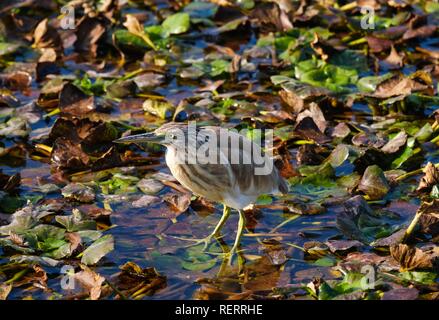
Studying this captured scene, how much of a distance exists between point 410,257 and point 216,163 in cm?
124

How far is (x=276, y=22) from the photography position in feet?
26.6

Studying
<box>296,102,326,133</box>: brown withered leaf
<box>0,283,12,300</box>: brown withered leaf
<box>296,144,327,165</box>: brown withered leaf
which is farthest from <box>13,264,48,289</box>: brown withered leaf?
<box>296,102,326,133</box>: brown withered leaf

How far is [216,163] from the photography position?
522cm

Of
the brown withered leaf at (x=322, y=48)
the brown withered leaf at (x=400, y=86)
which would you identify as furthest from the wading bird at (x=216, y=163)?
the brown withered leaf at (x=322, y=48)

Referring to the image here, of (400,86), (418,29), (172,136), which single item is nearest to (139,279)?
(172,136)

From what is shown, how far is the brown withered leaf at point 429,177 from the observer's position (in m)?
5.55

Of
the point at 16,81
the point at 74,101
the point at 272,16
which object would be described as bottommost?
the point at 74,101

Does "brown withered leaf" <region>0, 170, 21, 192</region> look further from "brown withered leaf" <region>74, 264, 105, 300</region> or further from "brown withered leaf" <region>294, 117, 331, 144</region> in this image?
"brown withered leaf" <region>294, 117, 331, 144</region>

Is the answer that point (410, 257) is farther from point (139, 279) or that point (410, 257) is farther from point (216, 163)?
point (139, 279)

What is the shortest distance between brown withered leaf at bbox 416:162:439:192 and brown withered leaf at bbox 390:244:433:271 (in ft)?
2.82

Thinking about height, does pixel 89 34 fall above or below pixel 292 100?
above

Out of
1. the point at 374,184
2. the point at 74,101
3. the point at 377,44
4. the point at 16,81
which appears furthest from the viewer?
the point at 377,44

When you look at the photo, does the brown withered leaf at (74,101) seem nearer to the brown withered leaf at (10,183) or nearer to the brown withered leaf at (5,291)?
the brown withered leaf at (10,183)

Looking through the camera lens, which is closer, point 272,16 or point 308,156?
point 308,156
